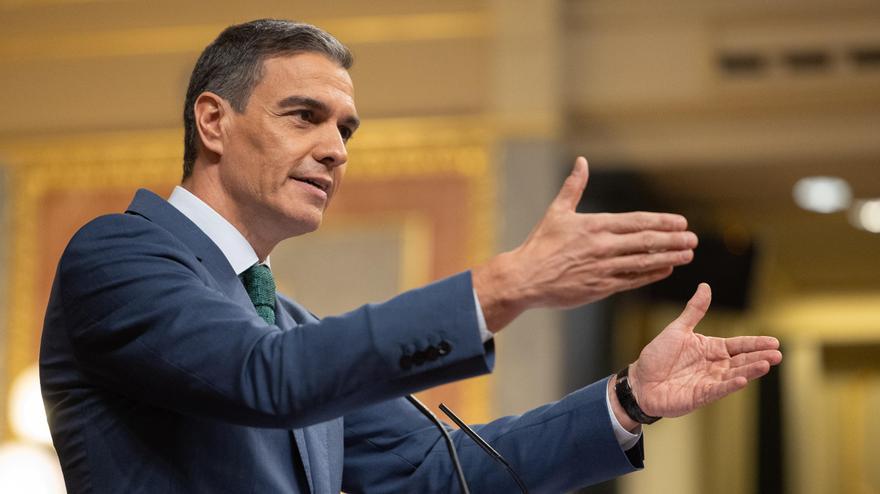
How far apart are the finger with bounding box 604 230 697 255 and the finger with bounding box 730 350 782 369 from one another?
366mm

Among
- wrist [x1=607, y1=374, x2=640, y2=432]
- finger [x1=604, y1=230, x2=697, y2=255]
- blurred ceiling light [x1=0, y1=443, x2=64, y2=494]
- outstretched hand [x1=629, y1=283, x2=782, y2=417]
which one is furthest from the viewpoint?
blurred ceiling light [x1=0, y1=443, x2=64, y2=494]

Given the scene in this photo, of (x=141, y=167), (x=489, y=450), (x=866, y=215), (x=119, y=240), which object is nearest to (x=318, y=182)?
(x=119, y=240)

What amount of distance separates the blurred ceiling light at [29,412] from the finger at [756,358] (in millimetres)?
5641

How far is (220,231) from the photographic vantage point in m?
2.00

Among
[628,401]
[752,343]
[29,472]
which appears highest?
[752,343]

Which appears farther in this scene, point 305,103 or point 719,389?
point 305,103

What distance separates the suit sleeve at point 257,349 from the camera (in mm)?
1540

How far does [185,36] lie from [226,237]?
20.1 ft

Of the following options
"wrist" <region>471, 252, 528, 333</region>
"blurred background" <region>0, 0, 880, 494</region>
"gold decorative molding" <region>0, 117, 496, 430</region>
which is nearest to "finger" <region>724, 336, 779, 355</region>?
"wrist" <region>471, 252, 528, 333</region>

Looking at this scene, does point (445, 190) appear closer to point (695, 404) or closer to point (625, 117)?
point (625, 117)

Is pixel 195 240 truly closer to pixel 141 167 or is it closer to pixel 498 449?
pixel 498 449

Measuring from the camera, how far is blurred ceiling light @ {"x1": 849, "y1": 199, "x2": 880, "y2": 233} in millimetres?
9141

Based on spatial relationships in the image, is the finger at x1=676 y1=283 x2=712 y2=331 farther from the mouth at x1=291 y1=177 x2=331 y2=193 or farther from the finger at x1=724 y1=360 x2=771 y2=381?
the mouth at x1=291 y1=177 x2=331 y2=193

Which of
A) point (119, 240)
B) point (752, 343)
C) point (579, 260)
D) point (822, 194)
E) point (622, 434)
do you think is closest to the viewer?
point (579, 260)
